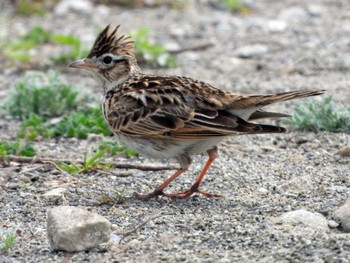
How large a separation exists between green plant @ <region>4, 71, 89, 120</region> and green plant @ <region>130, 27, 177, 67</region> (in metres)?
1.89

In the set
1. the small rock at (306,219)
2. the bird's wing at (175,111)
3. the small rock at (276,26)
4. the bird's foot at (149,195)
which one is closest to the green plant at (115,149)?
the bird's wing at (175,111)

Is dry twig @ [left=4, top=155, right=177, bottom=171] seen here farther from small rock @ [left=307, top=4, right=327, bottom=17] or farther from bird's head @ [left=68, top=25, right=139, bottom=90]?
small rock @ [left=307, top=4, right=327, bottom=17]

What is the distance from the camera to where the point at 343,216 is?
636 centimetres

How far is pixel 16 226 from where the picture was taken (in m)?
6.81

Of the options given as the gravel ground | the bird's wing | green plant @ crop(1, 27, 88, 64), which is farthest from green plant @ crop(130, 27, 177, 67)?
the bird's wing

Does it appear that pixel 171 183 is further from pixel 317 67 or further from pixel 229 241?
pixel 317 67

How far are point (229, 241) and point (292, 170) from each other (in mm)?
1986

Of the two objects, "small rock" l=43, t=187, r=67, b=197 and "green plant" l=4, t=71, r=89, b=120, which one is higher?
"green plant" l=4, t=71, r=89, b=120

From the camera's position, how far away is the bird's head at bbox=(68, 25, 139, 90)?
8281 mm

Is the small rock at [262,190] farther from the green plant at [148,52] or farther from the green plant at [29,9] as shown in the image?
the green plant at [29,9]

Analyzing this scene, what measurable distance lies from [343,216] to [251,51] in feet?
22.4

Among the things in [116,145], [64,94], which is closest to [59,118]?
[64,94]

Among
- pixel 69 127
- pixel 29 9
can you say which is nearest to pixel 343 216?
pixel 69 127

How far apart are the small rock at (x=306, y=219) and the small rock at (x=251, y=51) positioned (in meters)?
6.39
